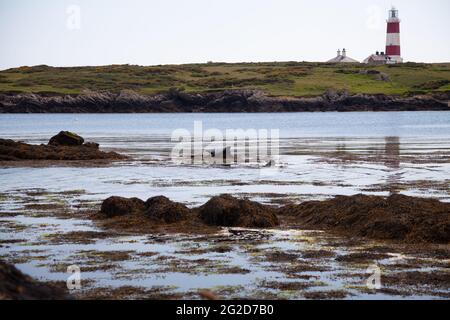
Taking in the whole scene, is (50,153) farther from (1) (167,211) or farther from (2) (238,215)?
(2) (238,215)

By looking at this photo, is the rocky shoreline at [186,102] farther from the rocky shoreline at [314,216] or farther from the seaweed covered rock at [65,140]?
the rocky shoreline at [314,216]

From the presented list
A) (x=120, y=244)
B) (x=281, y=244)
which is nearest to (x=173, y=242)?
(x=120, y=244)

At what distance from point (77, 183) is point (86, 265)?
52.2ft

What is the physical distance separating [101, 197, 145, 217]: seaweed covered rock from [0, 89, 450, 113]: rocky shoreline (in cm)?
13060

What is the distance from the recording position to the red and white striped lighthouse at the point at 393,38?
7219 inches

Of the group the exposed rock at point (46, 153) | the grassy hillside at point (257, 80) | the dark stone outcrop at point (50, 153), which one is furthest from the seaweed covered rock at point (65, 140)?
the grassy hillside at point (257, 80)

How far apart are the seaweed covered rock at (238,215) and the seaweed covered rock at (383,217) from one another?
974 mm

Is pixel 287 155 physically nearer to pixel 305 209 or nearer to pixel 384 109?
pixel 305 209

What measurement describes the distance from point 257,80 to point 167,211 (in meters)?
153

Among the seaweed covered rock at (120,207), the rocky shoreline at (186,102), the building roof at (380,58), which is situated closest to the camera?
the seaweed covered rock at (120,207)

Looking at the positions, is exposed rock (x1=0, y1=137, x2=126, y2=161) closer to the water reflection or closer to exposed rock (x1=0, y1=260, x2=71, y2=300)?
the water reflection

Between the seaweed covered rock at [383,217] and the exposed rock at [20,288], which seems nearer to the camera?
the exposed rock at [20,288]

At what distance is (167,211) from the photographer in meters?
21.0

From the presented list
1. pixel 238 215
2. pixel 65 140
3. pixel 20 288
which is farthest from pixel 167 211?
pixel 65 140
